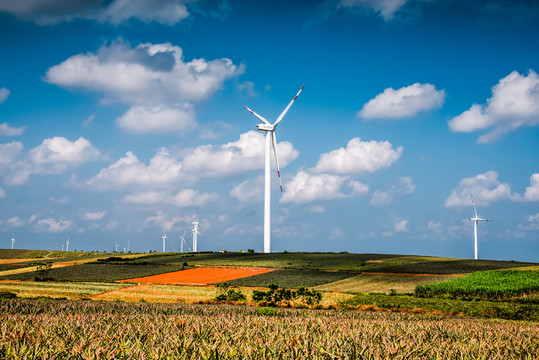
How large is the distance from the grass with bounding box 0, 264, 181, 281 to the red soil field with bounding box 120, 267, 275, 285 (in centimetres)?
428

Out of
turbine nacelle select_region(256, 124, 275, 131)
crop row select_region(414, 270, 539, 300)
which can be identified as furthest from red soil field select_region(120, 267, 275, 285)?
turbine nacelle select_region(256, 124, 275, 131)

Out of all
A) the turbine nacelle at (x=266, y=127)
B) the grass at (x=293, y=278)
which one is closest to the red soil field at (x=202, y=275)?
the grass at (x=293, y=278)

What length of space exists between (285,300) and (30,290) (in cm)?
3194

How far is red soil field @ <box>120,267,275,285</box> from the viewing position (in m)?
72.1

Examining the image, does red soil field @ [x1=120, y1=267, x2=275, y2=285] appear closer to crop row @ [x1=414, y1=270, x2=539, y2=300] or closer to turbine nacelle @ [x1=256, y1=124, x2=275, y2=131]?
crop row @ [x1=414, y1=270, x2=539, y2=300]

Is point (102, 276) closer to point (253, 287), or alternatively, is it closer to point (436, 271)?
point (253, 287)

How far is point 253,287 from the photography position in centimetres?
6394

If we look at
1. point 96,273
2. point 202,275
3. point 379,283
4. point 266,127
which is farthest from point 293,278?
point 266,127

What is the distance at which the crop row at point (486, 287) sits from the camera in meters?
57.1

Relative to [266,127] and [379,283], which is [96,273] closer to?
[379,283]

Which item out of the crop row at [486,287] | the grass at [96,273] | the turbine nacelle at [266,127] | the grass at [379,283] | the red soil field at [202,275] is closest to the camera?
the crop row at [486,287]

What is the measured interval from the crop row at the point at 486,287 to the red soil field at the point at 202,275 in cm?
3068

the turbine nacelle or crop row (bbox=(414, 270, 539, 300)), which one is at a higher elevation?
the turbine nacelle

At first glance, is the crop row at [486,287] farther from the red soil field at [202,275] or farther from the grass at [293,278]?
the red soil field at [202,275]
